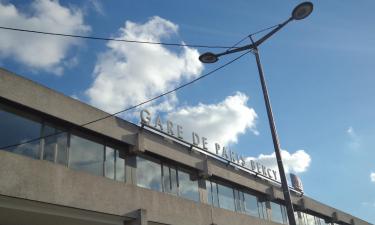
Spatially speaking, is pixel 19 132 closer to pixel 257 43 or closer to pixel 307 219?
pixel 257 43

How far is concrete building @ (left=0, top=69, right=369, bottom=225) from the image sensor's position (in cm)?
1478

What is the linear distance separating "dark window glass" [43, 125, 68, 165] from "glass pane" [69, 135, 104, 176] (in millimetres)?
327

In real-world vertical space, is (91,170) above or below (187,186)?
A: below

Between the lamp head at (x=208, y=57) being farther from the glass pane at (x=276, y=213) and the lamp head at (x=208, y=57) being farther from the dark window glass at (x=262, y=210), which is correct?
the glass pane at (x=276, y=213)

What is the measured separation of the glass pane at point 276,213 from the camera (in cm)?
3052

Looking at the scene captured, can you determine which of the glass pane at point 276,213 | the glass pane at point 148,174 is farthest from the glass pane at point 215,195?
the glass pane at point 276,213

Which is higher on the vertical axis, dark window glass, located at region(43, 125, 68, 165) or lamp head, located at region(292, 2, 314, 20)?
lamp head, located at region(292, 2, 314, 20)

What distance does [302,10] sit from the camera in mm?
12164

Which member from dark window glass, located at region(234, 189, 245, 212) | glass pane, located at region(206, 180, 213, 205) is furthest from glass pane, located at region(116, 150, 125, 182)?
dark window glass, located at region(234, 189, 245, 212)

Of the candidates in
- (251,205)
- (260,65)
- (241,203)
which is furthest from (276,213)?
(260,65)

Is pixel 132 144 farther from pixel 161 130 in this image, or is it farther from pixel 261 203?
pixel 261 203

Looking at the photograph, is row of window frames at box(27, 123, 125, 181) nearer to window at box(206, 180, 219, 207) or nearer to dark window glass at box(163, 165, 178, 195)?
dark window glass at box(163, 165, 178, 195)

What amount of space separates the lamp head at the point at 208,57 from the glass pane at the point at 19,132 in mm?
6871

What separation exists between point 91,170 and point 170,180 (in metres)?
5.34
